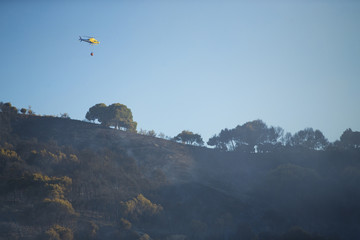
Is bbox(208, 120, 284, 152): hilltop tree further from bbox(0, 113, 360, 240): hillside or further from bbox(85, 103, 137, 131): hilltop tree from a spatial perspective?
bbox(85, 103, 137, 131): hilltop tree

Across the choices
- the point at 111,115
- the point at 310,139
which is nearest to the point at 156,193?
the point at 111,115

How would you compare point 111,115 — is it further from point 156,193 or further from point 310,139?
point 310,139

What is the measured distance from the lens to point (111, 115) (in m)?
71.7

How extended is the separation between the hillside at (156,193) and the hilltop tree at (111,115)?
1427 centimetres

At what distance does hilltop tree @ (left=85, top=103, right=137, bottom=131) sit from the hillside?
1427cm

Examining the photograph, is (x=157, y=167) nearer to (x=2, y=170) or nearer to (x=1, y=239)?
(x=2, y=170)

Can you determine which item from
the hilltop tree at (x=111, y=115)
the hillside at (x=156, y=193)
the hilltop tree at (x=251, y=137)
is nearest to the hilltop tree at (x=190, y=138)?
the hilltop tree at (x=251, y=137)

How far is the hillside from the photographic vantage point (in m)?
27.4

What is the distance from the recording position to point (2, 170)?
109 feet

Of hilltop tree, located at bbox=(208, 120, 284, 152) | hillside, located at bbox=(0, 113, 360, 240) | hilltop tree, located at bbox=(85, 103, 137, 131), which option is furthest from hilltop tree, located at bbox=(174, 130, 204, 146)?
hillside, located at bbox=(0, 113, 360, 240)

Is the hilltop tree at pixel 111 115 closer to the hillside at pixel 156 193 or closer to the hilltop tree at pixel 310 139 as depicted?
the hillside at pixel 156 193

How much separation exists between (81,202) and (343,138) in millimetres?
58898

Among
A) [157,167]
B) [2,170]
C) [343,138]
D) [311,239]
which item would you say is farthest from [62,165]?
[343,138]

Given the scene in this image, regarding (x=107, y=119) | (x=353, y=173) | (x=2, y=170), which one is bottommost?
(x=2, y=170)
